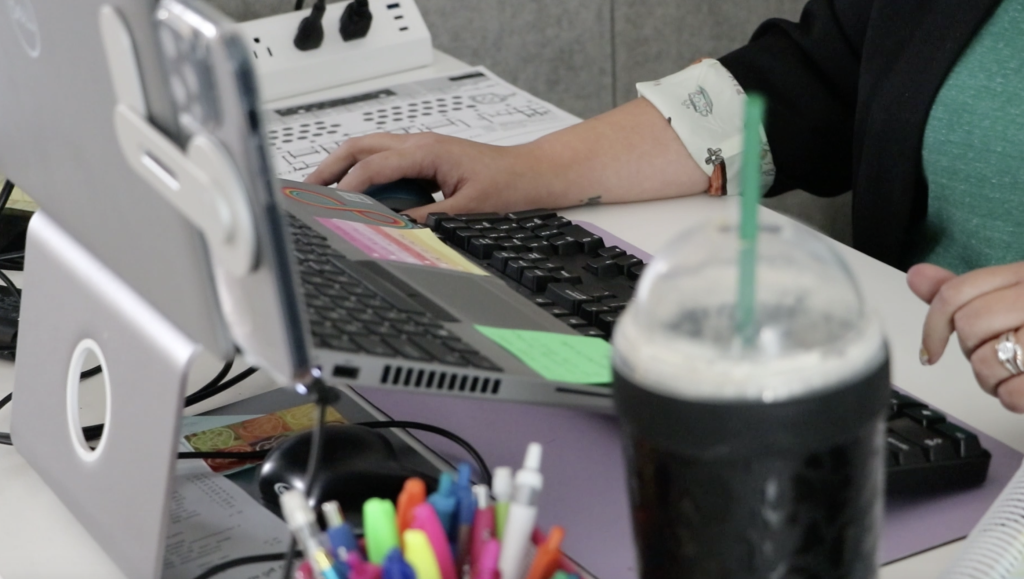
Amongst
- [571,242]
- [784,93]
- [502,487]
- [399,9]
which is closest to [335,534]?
[502,487]

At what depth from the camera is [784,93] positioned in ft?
3.26

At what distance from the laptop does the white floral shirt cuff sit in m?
0.30

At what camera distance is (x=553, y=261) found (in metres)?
0.70

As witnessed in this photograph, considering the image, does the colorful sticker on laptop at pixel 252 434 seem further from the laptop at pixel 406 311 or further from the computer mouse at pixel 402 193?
the computer mouse at pixel 402 193

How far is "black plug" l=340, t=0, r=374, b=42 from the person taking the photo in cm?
122

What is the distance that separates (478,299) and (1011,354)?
28cm

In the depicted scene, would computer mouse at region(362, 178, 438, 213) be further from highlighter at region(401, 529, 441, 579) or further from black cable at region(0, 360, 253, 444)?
highlighter at region(401, 529, 441, 579)

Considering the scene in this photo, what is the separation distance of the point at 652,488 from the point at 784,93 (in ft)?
2.43

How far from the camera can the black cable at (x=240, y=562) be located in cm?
49

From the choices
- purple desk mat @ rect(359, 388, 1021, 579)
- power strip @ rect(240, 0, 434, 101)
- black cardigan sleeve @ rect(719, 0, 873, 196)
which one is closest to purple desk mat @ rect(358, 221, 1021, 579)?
purple desk mat @ rect(359, 388, 1021, 579)

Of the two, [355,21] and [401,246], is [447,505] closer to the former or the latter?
[401,246]

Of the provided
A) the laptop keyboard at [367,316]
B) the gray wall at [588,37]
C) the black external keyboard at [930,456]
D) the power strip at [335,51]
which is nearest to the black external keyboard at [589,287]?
the black external keyboard at [930,456]

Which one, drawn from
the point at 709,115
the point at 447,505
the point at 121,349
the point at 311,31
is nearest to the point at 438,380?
the point at 447,505

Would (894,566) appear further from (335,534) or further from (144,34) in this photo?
(144,34)
